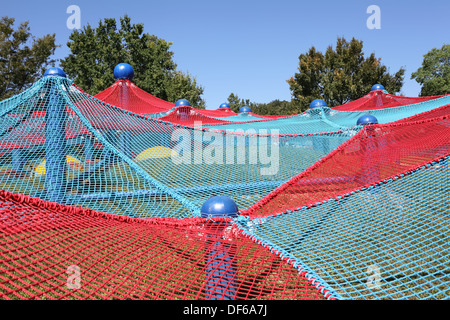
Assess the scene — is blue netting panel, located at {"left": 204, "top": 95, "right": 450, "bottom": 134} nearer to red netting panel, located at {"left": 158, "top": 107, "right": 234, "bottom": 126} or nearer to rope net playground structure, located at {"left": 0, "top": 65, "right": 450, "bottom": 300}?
rope net playground structure, located at {"left": 0, "top": 65, "right": 450, "bottom": 300}

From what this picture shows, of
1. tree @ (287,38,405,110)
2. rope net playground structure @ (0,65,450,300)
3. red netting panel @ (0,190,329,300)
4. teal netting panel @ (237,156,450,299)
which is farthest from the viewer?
tree @ (287,38,405,110)

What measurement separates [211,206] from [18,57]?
24.4 metres

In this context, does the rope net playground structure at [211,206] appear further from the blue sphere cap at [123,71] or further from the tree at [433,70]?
the tree at [433,70]

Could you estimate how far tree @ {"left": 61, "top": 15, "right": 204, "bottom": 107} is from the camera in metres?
22.8

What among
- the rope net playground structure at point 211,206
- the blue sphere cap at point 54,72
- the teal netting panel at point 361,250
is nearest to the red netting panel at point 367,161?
the rope net playground structure at point 211,206

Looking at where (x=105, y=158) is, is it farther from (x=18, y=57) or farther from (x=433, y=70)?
(x=433, y=70)

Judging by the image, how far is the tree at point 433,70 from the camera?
35781mm

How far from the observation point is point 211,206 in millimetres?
2771

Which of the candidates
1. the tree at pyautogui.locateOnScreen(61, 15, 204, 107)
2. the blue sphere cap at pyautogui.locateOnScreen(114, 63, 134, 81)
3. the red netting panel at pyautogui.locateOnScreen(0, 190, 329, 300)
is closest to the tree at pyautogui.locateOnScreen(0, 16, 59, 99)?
the tree at pyautogui.locateOnScreen(61, 15, 204, 107)

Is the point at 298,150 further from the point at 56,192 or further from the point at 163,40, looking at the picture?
the point at 163,40

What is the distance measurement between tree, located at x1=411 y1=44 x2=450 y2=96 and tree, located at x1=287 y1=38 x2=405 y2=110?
17.6 meters

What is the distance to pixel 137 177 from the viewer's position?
4469 millimetres

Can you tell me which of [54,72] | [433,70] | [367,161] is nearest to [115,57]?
[54,72]

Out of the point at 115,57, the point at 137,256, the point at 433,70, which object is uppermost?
the point at 433,70
